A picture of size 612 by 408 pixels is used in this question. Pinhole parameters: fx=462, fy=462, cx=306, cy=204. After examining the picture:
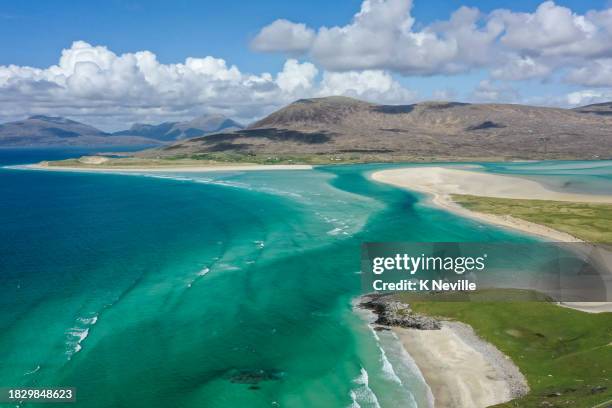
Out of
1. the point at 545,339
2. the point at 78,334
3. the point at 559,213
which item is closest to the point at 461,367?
the point at 545,339

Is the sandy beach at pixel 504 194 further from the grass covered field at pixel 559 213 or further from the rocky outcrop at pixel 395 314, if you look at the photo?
the rocky outcrop at pixel 395 314

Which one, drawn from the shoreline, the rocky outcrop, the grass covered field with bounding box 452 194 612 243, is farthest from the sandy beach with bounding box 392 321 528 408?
the grass covered field with bounding box 452 194 612 243

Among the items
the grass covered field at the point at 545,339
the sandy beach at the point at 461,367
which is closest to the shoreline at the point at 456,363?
the sandy beach at the point at 461,367

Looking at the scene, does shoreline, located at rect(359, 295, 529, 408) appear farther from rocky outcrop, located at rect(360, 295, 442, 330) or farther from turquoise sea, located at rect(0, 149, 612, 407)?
turquoise sea, located at rect(0, 149, 612, 407)

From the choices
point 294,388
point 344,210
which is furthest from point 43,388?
point 344,210

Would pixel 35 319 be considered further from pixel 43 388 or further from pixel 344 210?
pixel 344 210

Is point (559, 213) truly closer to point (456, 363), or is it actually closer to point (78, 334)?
point (456, 363)
